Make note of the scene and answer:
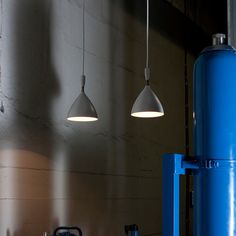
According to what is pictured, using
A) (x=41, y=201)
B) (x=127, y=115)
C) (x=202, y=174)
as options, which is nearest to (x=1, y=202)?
(x=41, y=201)

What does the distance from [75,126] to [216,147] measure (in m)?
2.10

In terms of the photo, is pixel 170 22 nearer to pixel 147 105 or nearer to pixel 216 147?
pixel 147 105

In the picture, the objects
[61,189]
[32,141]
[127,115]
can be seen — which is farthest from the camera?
[127,115]

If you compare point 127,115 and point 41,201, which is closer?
point 41,201

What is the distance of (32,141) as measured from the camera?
3.73 meters

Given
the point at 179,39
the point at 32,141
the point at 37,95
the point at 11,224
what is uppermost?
the point at 179,39

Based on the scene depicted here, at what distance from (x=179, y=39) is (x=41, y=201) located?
3.47 metres

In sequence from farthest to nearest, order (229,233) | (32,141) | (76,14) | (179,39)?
(179,39) < (76,14) < (32,141) < (229,233)

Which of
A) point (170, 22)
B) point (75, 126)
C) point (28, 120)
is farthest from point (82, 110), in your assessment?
point (170, 22)

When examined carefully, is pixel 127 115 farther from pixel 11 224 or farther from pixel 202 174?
pixel 202 174

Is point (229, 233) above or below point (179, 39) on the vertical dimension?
below

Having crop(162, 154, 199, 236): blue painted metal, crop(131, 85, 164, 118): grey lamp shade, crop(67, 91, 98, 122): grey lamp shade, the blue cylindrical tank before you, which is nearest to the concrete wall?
crop(67, 91, 98, 122): grey lamp shade

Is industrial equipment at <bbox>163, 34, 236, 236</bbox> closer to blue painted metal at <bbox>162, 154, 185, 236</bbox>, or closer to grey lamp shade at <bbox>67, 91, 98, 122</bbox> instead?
blue painted metal at <bbox>162, 154, 185, 236</bbox>

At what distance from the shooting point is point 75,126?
13.9 feet
